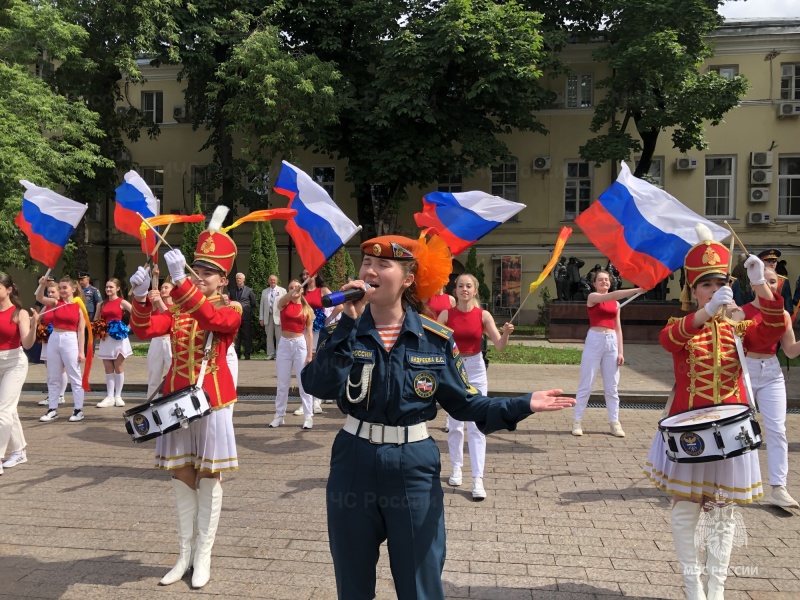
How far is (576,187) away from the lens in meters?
30.4

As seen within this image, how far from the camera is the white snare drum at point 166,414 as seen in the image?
4477mm

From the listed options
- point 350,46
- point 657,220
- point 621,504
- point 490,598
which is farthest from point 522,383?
point 350,46

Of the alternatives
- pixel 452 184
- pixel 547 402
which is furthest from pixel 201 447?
pixel 452 184

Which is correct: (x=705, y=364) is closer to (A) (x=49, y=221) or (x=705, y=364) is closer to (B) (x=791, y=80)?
(A) (x=49, y=221)

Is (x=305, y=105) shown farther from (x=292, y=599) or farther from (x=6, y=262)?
(x=292, y=599)

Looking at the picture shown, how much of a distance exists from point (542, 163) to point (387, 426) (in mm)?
28195

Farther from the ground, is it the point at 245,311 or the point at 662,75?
the point at 662,75

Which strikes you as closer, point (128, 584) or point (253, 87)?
point (128, 584)

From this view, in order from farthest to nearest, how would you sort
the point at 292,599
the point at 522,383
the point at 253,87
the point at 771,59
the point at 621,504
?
the point at 771,59, the point at 253,87, the point at 522,383, the point at 621,504, the point at 292,599

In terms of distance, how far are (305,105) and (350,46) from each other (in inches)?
185

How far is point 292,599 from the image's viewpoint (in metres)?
4.29

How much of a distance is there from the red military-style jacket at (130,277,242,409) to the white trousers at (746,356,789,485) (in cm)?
453

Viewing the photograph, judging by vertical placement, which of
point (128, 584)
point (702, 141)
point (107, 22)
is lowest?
point (128, 584)

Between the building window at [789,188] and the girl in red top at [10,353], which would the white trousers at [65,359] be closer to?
the girl in red top at [10,353]
